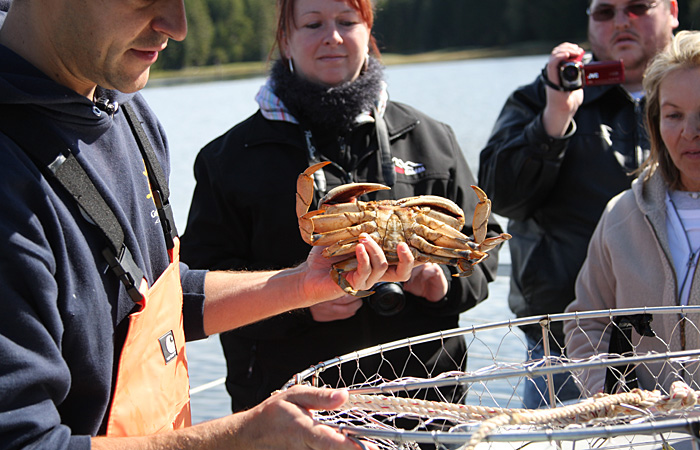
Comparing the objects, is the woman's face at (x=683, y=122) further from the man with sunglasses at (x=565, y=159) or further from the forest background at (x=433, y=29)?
the forest background at (x=433, y=29)

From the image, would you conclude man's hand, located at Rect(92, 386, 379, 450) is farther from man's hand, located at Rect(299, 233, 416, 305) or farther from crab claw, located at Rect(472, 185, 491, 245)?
crab claw, located at Rect(472, 185, 491, 245)

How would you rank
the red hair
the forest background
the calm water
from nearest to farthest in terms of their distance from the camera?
the red hair, the calm water, the forest background

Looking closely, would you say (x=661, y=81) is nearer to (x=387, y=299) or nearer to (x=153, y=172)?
(x=387, y=299)

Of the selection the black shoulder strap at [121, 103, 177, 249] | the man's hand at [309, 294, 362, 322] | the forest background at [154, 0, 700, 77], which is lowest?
the man's hand at [309, 294, 362, 322]

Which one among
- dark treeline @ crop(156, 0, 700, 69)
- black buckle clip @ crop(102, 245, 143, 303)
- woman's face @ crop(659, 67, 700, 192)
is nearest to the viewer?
black buckle clip @ crop(102, 245, 143, 303)

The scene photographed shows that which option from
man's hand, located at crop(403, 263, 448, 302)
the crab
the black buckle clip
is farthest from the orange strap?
man's hand, located at crop(403, 263, 448, 302)

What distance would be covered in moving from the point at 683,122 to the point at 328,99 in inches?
52.2

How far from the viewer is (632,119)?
327 centimetres

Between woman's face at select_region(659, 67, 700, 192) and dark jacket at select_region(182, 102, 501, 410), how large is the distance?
0.82 meters

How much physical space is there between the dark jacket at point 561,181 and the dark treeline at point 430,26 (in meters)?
25.2

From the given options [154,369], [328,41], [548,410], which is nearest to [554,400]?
[548,410]

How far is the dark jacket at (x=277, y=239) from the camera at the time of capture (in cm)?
275

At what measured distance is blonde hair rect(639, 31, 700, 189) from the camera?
2.54 m

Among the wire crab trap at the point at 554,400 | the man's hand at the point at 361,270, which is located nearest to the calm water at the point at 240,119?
the wire crab trap at the point at 554,400
